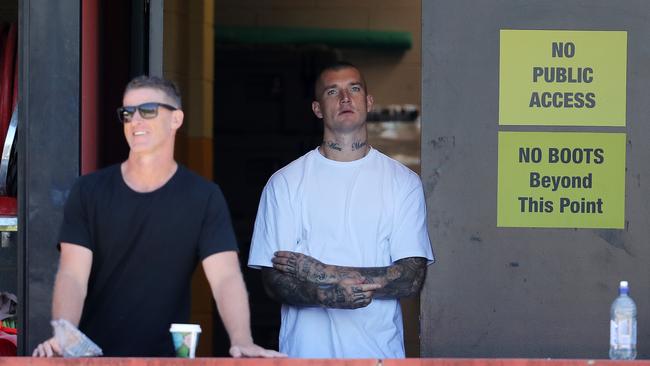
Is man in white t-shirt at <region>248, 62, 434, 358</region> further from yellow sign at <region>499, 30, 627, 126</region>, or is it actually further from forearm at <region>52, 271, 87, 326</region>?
forearm at <region>52, 271, 87, 326</region>

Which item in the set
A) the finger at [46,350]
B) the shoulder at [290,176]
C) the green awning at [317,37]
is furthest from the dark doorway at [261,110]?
the finger at [46,350]

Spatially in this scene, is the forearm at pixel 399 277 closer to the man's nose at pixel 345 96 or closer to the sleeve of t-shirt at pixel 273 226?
the sleeve of t-shirt at pixel 273 226

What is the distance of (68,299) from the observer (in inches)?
167

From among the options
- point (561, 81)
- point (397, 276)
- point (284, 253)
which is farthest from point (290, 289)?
point (561, 81)

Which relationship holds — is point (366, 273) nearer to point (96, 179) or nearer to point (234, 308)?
point (234, 308)

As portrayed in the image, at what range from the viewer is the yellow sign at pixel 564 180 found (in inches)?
209

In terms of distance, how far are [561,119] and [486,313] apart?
894 mm

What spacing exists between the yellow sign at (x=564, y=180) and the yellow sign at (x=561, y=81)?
10cm

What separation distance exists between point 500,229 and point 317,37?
16.8 ft

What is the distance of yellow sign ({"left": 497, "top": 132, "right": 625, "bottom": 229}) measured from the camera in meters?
5.30

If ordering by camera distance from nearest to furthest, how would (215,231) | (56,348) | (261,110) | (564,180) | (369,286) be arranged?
(56,348) < (215,231) < (369,286) < (564,180) < (261,110)

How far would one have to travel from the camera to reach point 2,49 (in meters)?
6.07

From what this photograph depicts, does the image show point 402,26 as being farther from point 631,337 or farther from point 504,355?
point 631,337

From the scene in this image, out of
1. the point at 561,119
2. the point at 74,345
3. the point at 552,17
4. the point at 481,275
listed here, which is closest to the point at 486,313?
the point at 481,275
